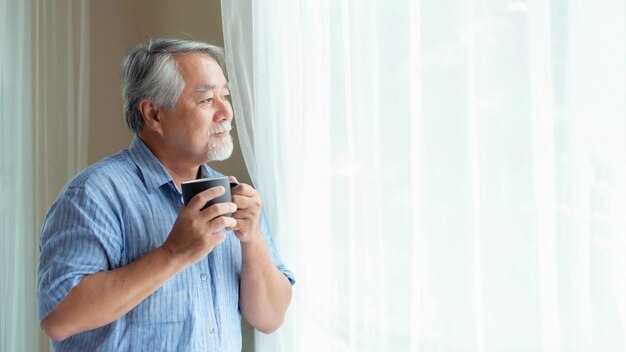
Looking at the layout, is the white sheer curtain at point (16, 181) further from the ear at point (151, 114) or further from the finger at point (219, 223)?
the finger at point (219, 223)

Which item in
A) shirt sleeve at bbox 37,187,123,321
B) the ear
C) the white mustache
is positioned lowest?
shirt sleeve at bbox 37,187,123,321

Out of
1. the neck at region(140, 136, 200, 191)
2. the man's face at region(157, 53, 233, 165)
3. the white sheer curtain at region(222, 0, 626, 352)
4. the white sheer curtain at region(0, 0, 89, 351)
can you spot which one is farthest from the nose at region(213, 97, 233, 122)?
the white sheer curtain at region(0, 0, 89, 351)

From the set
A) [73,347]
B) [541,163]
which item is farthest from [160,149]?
[541,163]

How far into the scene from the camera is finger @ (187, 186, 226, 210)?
1549mm

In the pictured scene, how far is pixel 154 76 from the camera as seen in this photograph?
5.90 feet

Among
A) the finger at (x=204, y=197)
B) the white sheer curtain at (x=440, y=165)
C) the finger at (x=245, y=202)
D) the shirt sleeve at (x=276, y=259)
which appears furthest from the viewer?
the shirt sleeve at (x=276, y=259)

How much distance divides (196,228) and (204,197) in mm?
66

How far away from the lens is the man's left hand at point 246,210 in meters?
1.66

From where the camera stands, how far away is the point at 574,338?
4.83ft

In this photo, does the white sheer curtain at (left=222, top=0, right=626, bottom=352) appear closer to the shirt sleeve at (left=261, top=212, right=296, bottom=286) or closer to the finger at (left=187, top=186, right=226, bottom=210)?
the shirt sleeve at (left=261, top=212, right=296, bottom=286)

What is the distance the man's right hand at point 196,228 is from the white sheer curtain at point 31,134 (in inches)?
60.4

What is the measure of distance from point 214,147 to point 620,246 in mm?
924

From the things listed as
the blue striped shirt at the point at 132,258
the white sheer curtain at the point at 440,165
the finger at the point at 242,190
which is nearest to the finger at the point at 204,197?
the finger at the point at 242,190

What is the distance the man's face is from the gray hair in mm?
18
